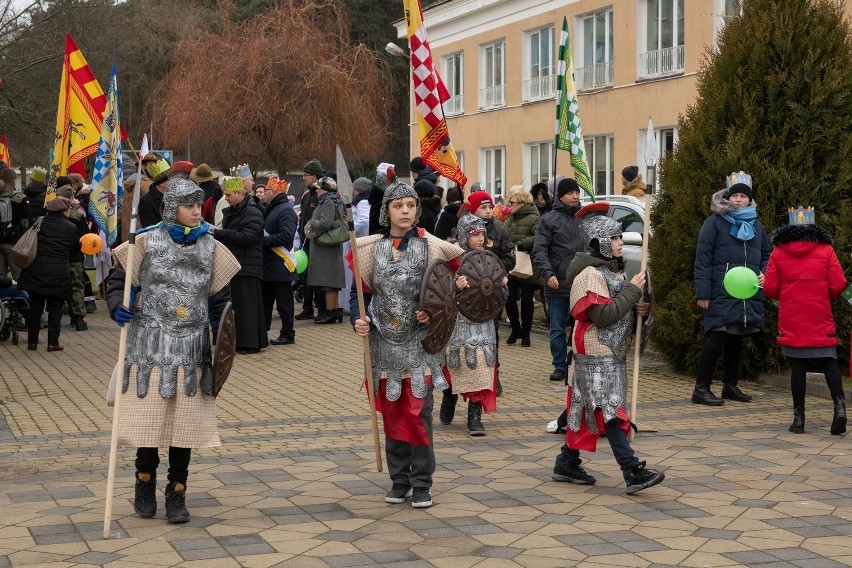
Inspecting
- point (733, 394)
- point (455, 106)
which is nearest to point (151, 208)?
point (733, 394)

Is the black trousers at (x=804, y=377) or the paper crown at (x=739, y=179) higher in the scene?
the paper crown at (x=739, y=179)

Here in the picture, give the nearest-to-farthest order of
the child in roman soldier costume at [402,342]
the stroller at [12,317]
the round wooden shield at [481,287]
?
the child in roman soldier costume at [402,342] < the round wooden shield at [481,287] < the stroller at [12,317]

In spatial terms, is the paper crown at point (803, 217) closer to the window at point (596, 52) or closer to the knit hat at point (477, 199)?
the knit hat at point (477, 199)

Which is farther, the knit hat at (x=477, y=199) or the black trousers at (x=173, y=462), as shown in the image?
the knit hat at (x=477, y=199)

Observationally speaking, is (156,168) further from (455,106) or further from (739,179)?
(455,106)

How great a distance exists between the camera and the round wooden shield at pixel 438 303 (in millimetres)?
7070

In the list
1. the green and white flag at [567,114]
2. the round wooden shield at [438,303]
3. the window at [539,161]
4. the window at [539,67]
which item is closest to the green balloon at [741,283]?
the round wooden shield at [438,303]

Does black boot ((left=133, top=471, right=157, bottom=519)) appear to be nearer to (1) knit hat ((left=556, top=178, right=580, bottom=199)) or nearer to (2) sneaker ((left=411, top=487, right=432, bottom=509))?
(2) sneaker ((left=411, top=487, right=432, bottom=509))

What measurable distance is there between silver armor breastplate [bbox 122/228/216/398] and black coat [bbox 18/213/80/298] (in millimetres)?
8421

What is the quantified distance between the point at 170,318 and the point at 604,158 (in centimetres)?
2487

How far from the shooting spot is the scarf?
1083cm

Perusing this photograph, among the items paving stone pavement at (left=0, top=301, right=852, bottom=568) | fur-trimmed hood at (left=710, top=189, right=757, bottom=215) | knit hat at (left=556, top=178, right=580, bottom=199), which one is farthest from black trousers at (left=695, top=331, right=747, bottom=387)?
knit hat at (left=556, top=178, right=580, bottom=199)

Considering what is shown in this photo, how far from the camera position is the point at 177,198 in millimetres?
6832

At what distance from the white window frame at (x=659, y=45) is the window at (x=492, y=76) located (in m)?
7.52
